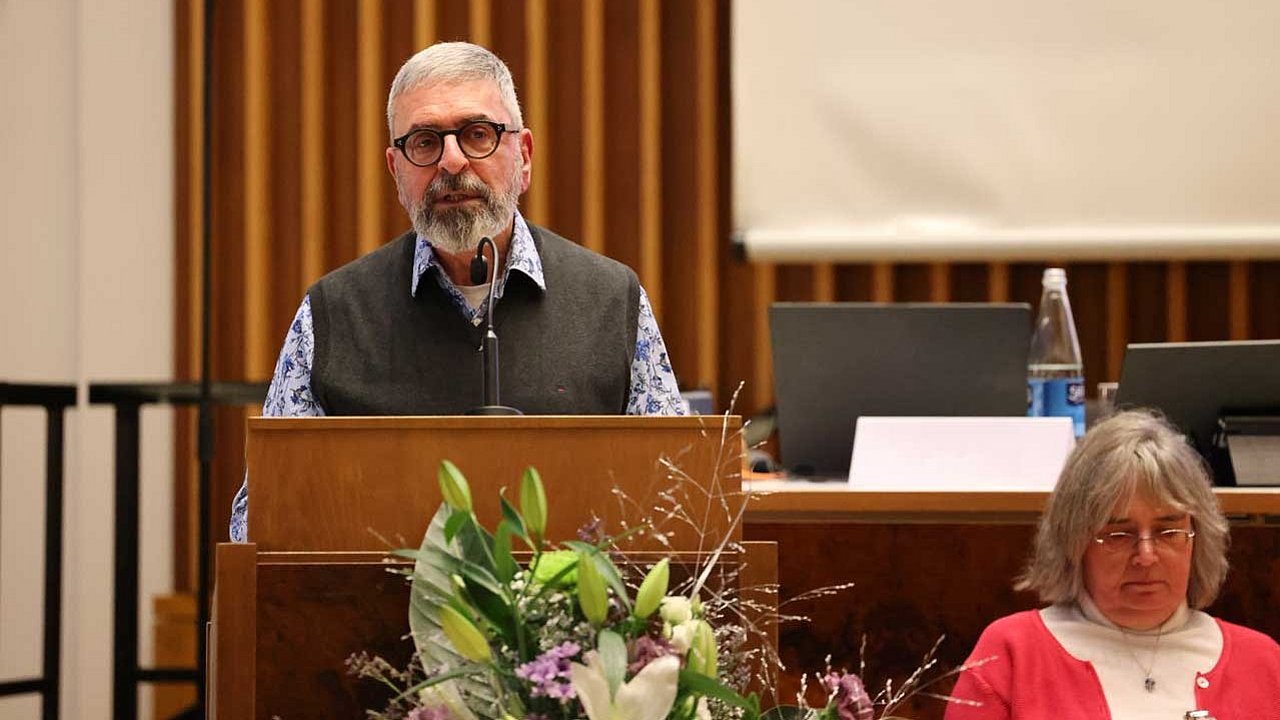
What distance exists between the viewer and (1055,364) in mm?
3049

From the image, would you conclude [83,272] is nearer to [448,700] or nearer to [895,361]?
[895,361]

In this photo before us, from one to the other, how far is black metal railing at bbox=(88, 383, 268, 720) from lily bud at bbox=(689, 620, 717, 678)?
2.77 metres

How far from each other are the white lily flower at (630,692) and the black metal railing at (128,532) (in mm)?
2802

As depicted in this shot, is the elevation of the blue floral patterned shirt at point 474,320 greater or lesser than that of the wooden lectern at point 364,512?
greater

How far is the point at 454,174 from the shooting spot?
6.68 feet

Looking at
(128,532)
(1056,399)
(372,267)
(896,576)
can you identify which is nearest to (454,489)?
(372,267)

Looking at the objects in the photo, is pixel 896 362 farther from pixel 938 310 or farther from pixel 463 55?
pixel 463 55

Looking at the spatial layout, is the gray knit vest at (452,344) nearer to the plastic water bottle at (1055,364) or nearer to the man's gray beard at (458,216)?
the man's gray beard at (458,216)

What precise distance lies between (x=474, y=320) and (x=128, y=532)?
1936 millimetres

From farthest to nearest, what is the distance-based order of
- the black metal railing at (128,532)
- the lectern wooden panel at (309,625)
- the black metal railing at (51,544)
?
1. the black metal railing at (128,532)
2. the black metal railing at (51,544)
3. the lectern wooden panel at (309,625)

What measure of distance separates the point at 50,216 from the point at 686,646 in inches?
146

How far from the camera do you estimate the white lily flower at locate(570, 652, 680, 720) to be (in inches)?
38.8

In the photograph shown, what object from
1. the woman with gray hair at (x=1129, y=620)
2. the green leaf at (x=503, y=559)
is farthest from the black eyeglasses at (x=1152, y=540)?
the green leaf at (x=503, y=559)

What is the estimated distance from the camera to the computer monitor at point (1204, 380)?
254 cm
